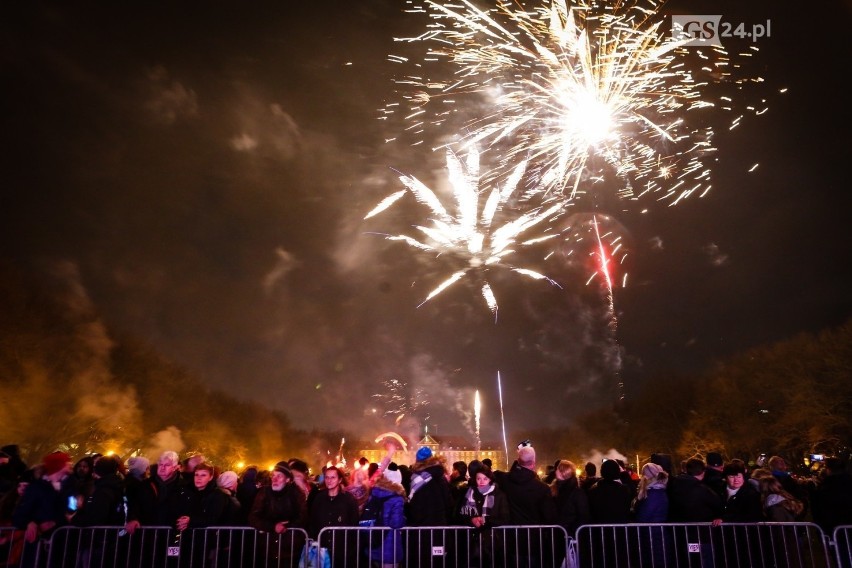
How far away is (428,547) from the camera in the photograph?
8.91m

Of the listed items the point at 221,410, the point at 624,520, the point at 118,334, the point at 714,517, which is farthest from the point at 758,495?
the point at 221,410

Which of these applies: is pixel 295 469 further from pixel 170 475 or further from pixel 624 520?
pixel 624 520

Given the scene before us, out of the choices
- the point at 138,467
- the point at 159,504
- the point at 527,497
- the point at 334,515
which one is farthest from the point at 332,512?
the point at 138,467

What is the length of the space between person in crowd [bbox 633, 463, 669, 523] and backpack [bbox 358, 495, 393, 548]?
326cm

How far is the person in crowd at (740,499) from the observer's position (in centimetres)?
867

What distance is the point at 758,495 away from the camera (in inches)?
345

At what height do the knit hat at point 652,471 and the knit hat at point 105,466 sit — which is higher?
the knit hat at point 105,466

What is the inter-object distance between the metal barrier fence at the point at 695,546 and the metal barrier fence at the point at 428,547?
12 mm

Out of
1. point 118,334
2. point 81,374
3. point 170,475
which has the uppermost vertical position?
point 118,334

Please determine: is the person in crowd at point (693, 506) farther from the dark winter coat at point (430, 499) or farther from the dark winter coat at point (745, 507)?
the dark winter coat at point (430, 499)

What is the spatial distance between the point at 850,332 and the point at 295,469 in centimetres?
3316

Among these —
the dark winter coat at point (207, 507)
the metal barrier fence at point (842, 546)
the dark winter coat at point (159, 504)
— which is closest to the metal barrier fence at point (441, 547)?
the dark winter coat at point (207, 507)

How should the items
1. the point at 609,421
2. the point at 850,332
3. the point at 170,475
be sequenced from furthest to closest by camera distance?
the point at 609,421 → the point at 850,332 → the point at 170,475

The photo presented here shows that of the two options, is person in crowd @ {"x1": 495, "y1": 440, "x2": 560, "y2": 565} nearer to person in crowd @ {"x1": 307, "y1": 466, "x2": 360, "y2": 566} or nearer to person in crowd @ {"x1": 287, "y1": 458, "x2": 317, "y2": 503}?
person in crowd @ {"x1": 307, "y1": 466, "x2": 360, "y2": 566}
